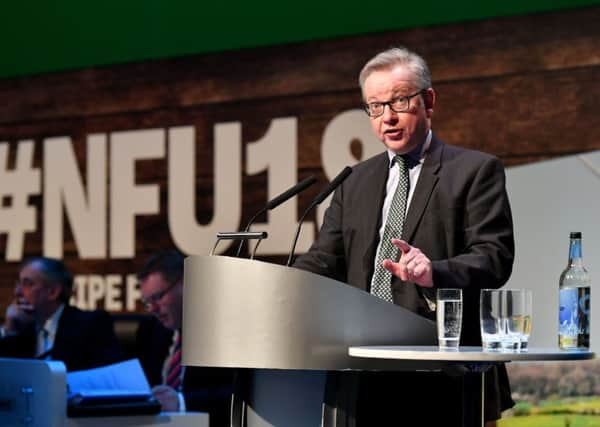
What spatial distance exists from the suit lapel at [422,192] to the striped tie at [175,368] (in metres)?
2.47

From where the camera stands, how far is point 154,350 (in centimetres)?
496

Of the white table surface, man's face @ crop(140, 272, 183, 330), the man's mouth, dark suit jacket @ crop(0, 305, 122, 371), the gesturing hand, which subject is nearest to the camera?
the white table surface

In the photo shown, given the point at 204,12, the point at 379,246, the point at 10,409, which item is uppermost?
the point at 204,12

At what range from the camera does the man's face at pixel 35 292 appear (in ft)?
17.5

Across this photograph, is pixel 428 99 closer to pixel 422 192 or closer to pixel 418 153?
pixel 418 153

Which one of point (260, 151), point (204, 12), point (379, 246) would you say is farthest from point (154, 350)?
point (379, 246)

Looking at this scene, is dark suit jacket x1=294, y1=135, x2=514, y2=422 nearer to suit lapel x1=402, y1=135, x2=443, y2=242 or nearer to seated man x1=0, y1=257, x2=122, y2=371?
suit lapel x1=402, y1=135, x2=443, y2=242

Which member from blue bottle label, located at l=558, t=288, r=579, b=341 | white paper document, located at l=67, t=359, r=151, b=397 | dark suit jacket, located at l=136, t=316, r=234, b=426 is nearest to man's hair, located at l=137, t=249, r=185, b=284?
dark suit jacket, located at l=136, t=316, r=234, b=426

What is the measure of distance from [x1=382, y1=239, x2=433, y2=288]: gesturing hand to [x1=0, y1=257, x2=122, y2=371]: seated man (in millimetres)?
2895

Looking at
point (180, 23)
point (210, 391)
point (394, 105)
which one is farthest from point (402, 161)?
point (180, 23)

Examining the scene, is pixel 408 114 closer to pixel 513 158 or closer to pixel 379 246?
pixel 379 246

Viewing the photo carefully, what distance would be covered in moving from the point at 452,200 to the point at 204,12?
10.4 ft

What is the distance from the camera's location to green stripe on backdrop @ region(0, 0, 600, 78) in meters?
4.72

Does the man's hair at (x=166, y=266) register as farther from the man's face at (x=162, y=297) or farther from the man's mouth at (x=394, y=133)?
the man's mouth at (x=394, y=133)
